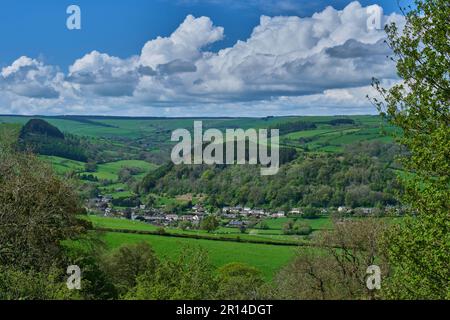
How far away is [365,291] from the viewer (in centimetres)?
3206

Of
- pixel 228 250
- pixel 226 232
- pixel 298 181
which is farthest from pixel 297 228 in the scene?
pixel 298 181

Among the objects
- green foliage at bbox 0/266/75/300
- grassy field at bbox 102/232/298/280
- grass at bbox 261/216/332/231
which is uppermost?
green foliage at bbox 0/266/75/300

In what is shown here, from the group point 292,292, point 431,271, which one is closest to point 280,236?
point 292,292

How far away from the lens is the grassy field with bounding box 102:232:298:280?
2731 inches

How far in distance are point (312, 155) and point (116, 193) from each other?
208 ft

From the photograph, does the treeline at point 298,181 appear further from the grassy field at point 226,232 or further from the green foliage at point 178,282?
the green foliage at point 178,282

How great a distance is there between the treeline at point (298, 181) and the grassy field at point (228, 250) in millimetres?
52344

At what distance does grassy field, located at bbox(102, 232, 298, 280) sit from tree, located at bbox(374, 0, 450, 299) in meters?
47.7

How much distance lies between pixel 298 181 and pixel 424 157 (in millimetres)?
139542

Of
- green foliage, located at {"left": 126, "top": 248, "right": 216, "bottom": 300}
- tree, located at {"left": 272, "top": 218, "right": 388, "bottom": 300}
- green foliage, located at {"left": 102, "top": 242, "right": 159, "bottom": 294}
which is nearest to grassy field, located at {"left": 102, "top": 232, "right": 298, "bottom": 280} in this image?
green foliage, located at {"left": 102, "top": 242, "right": 159, "bottom": 294}

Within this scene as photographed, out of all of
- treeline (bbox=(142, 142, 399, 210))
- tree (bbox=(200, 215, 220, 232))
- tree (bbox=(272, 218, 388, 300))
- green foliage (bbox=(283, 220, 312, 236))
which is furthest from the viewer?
treeline (bbox=(142, 142, 399, 210))

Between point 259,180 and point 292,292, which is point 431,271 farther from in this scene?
point 259,180

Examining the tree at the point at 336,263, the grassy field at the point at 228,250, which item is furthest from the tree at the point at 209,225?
the tree at the point at 336,263

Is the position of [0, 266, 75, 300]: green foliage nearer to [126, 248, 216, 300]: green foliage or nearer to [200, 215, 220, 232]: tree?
[126, 248, 216, 300]: green foliage
